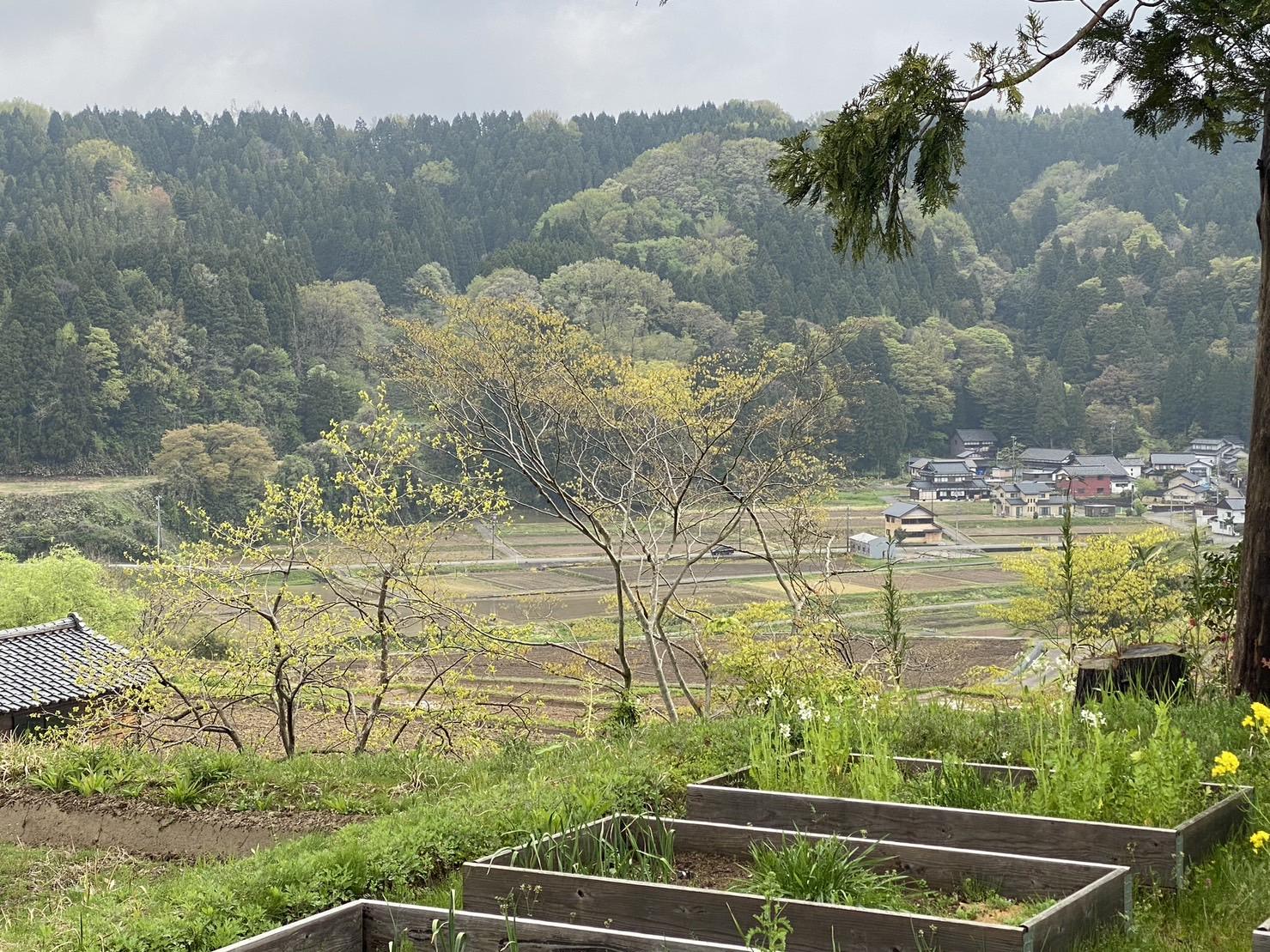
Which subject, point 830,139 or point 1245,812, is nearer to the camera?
point 1245,812

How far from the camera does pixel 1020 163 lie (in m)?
121

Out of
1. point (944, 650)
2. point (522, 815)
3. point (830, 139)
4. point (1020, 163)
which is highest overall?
point (1020, 163)

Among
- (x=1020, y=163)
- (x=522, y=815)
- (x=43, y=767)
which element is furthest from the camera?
(x=1020, y=163)

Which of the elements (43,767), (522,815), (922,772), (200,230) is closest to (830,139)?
(922,772)

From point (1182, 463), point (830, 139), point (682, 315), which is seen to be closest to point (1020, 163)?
point (1182, 463)

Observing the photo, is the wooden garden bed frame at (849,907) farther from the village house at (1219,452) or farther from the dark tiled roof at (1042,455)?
the village house at (1219,452)

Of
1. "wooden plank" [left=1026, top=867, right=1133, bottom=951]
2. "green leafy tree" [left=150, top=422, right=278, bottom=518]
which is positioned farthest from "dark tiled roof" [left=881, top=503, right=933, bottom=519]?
"wooden plank" [left=1026, top=867, right=1133, bottom=951]

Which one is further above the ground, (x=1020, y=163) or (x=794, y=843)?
(x=1020, y=163)

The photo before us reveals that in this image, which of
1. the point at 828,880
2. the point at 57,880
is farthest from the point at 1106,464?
the point at 828,880

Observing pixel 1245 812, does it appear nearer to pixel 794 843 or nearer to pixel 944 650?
pixel 794 843

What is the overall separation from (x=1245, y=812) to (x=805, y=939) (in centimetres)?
176

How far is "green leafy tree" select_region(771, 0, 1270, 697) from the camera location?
21.3 ft

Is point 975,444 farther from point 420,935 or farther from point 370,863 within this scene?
point 420,935

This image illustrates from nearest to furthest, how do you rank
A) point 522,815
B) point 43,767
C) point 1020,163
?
point 522,815, point 43,767, point 1020,163
